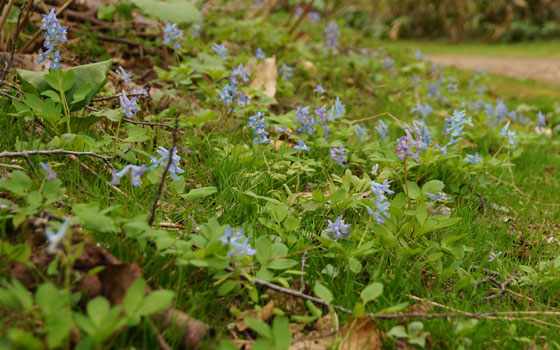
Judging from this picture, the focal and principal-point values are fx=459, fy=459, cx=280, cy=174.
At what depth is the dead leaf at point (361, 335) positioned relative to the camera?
132 cm

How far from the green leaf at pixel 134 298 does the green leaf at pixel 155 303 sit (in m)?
0.01

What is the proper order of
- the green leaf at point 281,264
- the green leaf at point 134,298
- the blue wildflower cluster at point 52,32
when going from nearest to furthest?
the green leaf at point 134,298
the green leaf at point 281,264
the blue wildflower cluster at point 52,32

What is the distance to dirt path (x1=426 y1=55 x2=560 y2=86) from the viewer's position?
8281 mm

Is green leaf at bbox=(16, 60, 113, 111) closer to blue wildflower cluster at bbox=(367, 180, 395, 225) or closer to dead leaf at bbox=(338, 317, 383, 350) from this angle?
blue wildflower cluster at bbox=(367, 180, 395, 225)

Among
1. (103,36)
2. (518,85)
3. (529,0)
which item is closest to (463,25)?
(529,0)

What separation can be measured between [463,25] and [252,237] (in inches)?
642

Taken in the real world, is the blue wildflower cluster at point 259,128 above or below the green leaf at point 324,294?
above

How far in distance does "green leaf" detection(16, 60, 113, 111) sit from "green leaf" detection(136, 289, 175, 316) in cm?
114

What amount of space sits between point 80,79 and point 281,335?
1438 millimetres

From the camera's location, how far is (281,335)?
1.17 m

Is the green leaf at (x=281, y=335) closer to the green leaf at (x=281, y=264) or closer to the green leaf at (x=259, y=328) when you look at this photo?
the green leaf at (x=259, y=328)

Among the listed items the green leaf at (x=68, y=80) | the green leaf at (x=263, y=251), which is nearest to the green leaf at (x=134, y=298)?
the green leaf at (x=263, y=251)

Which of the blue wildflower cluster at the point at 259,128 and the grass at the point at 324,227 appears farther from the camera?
the blue wildflower cluster at the point at 259,128

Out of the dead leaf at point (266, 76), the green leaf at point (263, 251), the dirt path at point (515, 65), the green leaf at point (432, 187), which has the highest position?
the green leaf at point (432, 187)
